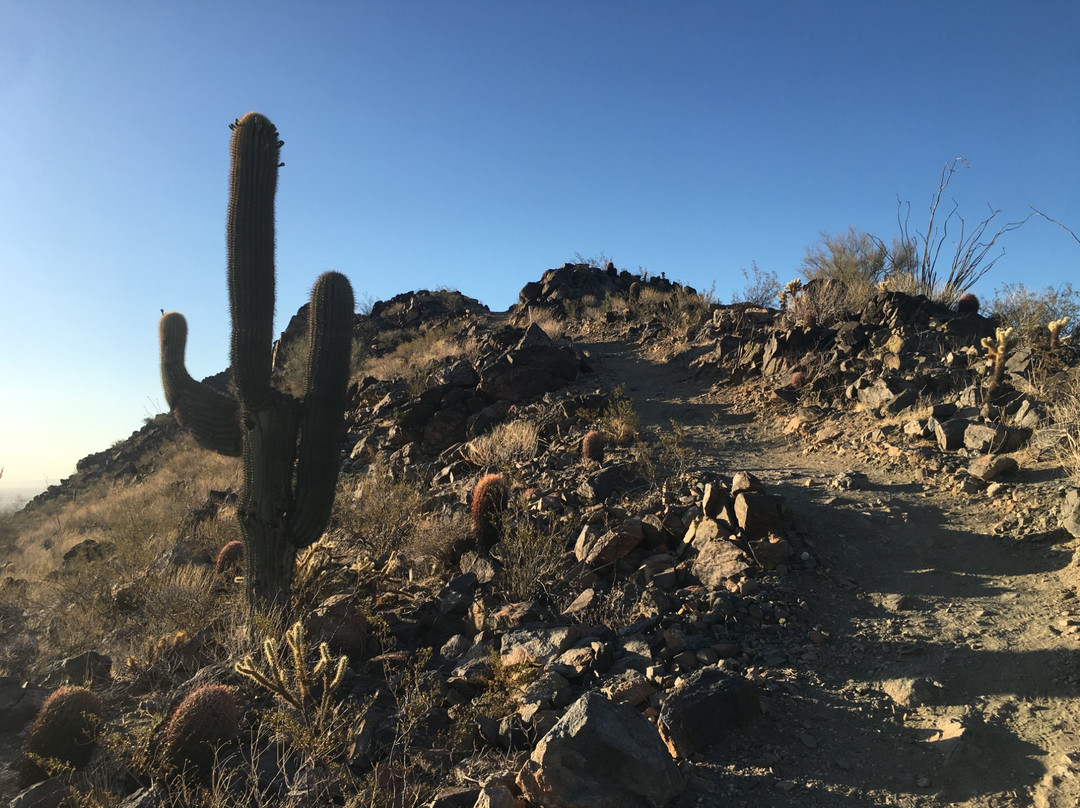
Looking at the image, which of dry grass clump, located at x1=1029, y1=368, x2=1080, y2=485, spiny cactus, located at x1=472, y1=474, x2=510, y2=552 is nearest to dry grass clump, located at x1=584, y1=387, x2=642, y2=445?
spiny cactus, located at x1=472, y1=474, x2=510, y2=552

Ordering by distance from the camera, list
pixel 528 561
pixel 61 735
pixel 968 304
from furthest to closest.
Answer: pixel 968 304, pixel 528 561, pixel 61 735

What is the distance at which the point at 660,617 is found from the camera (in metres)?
4.65

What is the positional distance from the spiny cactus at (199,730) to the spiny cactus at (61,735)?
570 millimetres

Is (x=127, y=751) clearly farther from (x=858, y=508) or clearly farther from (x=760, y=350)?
(x=760, y=350)

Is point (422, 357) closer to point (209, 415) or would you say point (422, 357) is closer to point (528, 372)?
point (528, 372)

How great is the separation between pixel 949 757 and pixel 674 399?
879cm

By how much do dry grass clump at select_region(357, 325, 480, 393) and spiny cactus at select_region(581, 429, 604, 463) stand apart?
5.75 m

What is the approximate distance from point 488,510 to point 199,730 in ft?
11.6

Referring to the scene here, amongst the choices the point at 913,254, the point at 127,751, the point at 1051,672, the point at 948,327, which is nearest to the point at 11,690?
the point at 127,751

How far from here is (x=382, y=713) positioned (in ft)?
13.2

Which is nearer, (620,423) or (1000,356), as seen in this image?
(1000,356)

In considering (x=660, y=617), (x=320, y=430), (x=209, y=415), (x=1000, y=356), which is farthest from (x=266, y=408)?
(x=1000, y=356)

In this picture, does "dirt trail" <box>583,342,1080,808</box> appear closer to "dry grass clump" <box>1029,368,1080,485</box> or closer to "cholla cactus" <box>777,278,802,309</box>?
"dry grass clump" <box>1029,368,1080,485</box>

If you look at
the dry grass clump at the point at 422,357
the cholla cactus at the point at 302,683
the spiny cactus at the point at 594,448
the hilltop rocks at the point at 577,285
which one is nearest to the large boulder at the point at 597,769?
the cholla cactus at the point at 302,683
